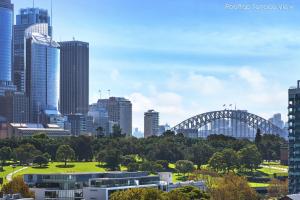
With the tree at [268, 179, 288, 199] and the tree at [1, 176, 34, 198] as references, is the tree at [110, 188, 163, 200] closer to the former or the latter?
the tree at [1, 176, 34, 198]

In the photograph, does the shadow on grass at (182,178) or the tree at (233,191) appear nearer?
the tree at (233,191)

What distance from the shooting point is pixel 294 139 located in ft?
565

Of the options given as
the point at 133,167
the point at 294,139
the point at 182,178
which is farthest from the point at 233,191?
the point at 133,167

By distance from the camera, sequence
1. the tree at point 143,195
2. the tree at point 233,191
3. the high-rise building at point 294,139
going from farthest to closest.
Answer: the high-rise building at point 294,139 → the tree at point 233,191 → the tree at point 143,195

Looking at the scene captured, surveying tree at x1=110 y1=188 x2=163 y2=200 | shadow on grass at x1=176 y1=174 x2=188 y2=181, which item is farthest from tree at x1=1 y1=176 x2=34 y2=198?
shadow on grass at x1=176 y1=174 x2=188 y2=181

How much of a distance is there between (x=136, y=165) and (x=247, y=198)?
5891 centimetres

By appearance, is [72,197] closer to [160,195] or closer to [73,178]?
[73,178]

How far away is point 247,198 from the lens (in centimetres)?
14562

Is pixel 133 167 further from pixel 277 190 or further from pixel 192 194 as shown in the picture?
pixel 192 194

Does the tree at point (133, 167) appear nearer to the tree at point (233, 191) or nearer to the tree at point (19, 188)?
the tree at point (233, 191)

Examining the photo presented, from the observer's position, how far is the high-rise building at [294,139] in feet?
548

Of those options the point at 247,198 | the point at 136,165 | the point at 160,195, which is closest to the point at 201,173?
the point at 136,165

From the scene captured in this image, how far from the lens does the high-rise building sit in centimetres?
16700

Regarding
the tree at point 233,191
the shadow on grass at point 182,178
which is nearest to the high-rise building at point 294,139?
the tree at point 233,191
